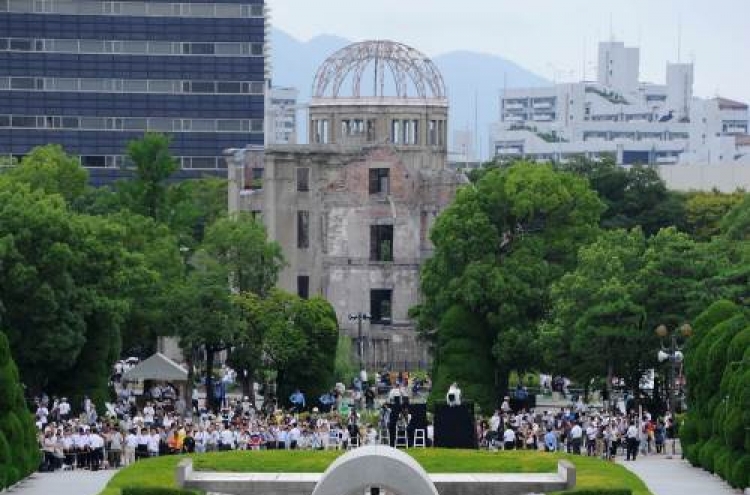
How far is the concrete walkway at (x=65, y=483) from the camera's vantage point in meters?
60.8

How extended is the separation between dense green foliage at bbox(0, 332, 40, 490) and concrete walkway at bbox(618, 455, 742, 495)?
1366 cm

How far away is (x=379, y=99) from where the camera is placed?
117 metres

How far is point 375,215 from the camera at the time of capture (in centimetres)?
11388

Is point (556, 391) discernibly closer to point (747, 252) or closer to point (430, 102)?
point (747, 252)

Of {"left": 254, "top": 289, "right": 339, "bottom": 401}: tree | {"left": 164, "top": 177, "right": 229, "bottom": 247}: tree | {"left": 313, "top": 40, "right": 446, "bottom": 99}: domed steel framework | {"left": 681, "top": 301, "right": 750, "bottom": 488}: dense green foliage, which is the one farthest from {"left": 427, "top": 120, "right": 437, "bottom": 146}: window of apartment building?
{"left": 681, "top": 301, "right": 750, "bottom": 488}: dense green foliage

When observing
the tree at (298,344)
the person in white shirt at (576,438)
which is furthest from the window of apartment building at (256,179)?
the person in white shirt at (576,438)

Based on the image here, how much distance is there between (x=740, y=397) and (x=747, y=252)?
3253cm

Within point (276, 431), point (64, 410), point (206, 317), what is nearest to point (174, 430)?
point (276, 431)

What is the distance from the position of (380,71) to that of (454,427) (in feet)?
150

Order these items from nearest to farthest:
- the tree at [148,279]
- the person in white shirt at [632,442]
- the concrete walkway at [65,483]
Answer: the concrete walkway at [65,483] → the person in white shirt at [632,442] → the tree at [148,279]

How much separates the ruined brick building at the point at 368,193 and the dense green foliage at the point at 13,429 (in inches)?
1865

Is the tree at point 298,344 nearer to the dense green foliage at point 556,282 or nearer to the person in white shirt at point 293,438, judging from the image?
the dense green foliage at point 556,282

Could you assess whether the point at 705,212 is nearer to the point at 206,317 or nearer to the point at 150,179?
the point at 150,179

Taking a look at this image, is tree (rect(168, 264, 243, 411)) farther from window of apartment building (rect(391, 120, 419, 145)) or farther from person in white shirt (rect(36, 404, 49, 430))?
window of apartment building (rect(391, 120, 419, 145))
